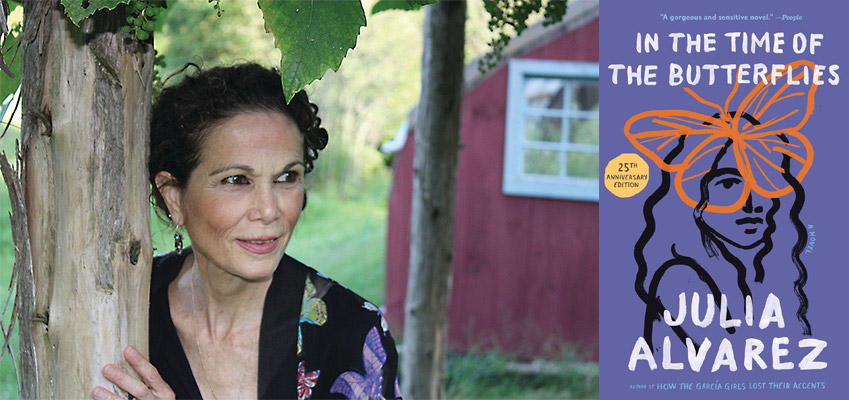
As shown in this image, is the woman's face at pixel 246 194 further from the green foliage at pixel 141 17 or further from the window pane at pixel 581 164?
the window pane at pixel 581 164

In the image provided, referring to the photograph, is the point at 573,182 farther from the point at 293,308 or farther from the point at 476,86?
the point at 293,308

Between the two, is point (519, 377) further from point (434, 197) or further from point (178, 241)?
point (178, 241)

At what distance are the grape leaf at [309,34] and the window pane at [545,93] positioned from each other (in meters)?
5.68

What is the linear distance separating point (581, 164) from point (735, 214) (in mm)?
5764

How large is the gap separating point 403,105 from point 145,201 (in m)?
18.2

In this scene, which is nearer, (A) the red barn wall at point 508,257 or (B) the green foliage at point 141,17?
(B) the green foliage at point 141,17

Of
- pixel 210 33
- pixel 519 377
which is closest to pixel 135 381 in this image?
pixel 519 377

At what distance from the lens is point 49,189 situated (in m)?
1.50

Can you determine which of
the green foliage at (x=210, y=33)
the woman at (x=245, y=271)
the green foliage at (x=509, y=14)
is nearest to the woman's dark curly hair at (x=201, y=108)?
the woman at (x=245, y=271)

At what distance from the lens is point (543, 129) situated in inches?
276

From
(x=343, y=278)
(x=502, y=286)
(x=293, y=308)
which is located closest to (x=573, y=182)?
(x=502, y=286)

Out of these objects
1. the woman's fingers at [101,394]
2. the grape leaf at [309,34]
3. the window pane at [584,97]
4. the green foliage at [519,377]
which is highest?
the window pane at [584,97]

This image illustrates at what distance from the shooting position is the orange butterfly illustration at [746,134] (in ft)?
4.53

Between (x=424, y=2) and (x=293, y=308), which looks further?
(x=293, y=308)
